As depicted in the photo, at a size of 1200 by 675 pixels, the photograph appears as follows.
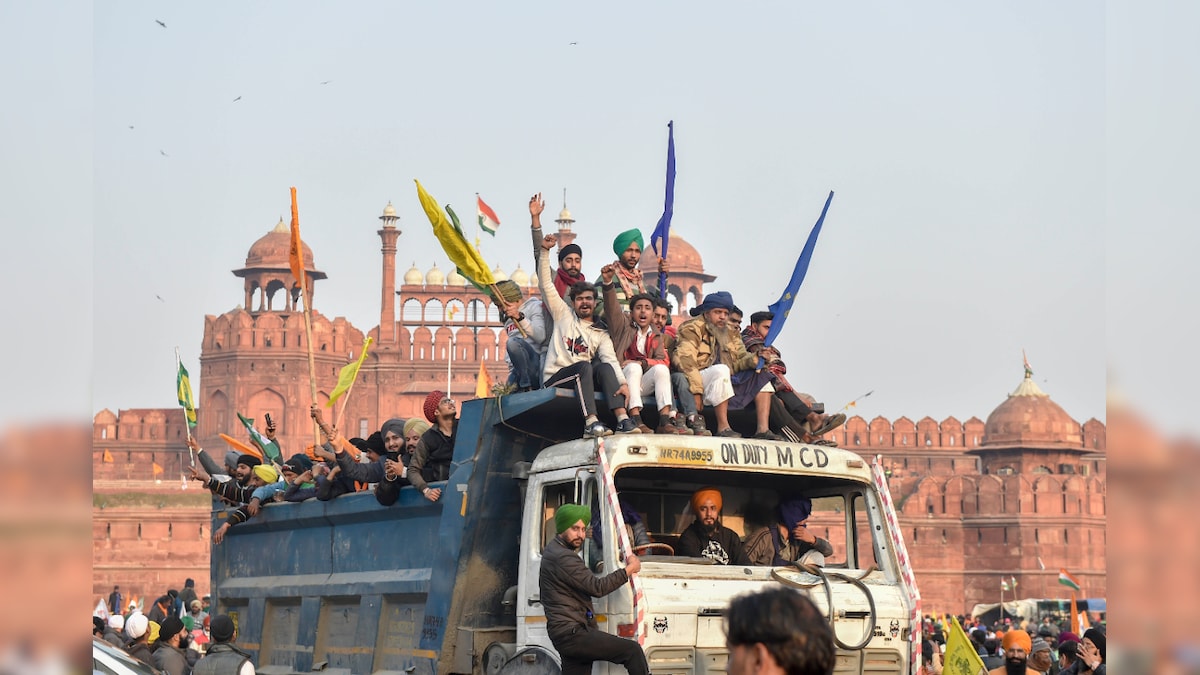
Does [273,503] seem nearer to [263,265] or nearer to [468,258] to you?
[468,258]

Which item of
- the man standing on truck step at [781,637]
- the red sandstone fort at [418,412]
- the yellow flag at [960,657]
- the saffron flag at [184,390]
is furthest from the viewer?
the red sandstone fort at [418,412]

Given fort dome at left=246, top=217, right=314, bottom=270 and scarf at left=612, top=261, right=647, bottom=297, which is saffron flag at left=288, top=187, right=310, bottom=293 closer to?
scarf at left=612, top=261, right=647, bottom=297

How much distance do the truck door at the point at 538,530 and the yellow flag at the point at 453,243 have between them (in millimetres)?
1768

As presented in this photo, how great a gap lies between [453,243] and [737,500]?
6.91 ft

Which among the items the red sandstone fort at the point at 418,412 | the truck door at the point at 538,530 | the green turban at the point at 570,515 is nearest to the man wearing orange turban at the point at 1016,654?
the truck door at the point at 538,530

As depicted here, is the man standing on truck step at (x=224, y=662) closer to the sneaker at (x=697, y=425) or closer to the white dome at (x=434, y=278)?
the sneaker at (x=697, y=425)

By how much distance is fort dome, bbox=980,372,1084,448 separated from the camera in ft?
Result: 263

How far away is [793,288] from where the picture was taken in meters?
8.12

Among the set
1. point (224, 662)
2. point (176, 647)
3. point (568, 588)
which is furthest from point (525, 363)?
point (176, 647)

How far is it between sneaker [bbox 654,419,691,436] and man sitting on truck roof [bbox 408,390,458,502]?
976mm

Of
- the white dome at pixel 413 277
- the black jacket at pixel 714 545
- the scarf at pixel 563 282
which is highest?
the white dome at pixel 413 277

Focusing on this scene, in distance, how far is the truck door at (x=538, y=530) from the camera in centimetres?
618

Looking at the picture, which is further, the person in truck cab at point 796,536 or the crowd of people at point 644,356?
the person in truck cab at point 796,536

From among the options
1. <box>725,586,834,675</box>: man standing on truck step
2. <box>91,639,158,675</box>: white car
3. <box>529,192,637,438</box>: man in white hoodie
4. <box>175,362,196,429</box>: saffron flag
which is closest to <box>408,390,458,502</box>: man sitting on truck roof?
<box>529,192,637,438</box>: man in white hoodie
